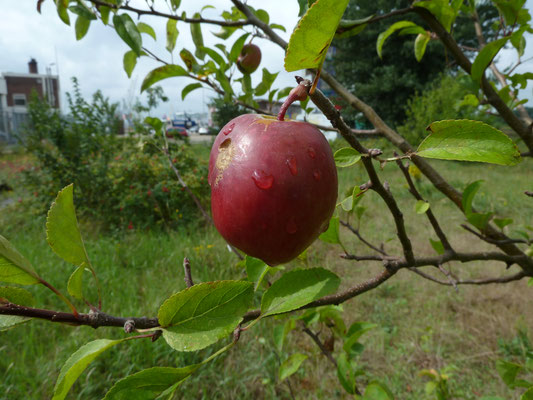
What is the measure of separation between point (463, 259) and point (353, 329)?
0.30m

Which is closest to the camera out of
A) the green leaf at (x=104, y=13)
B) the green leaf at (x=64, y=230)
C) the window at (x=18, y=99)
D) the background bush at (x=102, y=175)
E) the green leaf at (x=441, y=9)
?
the green leaf at (x=64, y=230)

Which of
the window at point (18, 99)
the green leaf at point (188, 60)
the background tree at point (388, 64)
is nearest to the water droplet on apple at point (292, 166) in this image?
the green leaf at point (188, 60)

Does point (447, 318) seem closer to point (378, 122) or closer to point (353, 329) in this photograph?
point (353, 329)

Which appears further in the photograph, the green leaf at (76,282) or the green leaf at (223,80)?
the green leaf at (223,80)

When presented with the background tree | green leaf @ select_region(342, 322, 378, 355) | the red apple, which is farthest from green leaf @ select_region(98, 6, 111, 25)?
the background tree

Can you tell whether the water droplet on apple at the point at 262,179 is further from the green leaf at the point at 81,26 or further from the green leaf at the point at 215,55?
the green leaf at the point at 81,26

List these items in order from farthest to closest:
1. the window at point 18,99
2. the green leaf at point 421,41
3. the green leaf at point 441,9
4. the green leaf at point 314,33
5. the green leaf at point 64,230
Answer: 1. the window at point 18,99
2. the green leaf at point 421,41
3. the green leaf at point 441,9
4. the green leaf at point 64,230
5. the green leaf at point 314,33

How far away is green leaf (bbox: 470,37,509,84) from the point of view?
23.1 inches

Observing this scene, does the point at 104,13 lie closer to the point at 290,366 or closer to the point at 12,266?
the point at 12,266

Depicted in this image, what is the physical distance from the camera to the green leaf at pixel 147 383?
28 cm

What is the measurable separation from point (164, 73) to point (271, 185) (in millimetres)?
606

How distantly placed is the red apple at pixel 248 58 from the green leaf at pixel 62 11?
40cm

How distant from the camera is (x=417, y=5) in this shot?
2.11ft

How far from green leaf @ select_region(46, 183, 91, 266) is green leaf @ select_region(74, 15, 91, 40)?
67 cm
